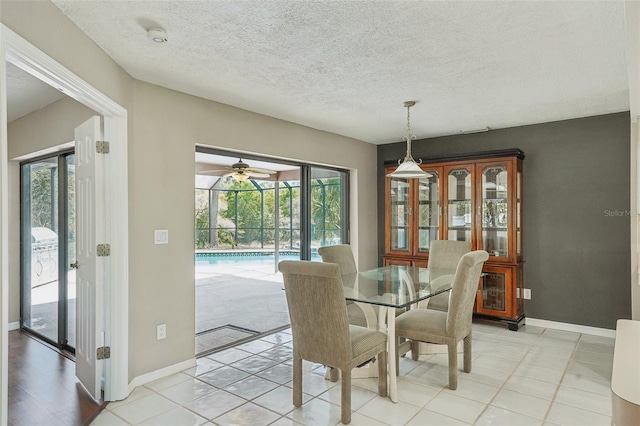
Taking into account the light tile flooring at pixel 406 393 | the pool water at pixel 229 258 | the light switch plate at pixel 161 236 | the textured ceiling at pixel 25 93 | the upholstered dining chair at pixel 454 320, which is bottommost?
the light tile flooring at pixel 406 393

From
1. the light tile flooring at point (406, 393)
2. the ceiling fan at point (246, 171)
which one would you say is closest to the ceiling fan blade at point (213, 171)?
the ceiling fan at point (246, 171)

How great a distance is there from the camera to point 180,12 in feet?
6.75

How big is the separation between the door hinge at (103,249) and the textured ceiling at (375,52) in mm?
1274

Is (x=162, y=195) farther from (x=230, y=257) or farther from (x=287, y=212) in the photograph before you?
(x=230, y=257)

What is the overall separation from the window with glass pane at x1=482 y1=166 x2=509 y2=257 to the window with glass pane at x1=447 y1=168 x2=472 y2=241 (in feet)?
0.61

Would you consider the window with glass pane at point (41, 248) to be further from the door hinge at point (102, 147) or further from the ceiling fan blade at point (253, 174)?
the ceiling fan blade at point (253, 174)

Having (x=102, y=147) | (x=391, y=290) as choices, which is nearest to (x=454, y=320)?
(x=391, y=290)

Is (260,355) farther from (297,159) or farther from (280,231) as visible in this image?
(280,231)

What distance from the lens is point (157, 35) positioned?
227 cm

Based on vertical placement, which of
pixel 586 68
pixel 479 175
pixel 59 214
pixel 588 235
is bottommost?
pixel 588 235

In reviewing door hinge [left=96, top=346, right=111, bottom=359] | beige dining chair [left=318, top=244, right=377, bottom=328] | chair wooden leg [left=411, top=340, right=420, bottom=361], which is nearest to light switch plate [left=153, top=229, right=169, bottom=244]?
door hinge [left=96, top=346, right=111, bottom=359]

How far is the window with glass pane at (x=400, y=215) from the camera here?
17.5 feet

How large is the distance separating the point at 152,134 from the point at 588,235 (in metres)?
4.50

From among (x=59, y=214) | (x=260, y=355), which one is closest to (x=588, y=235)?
(x=260, y=355)
